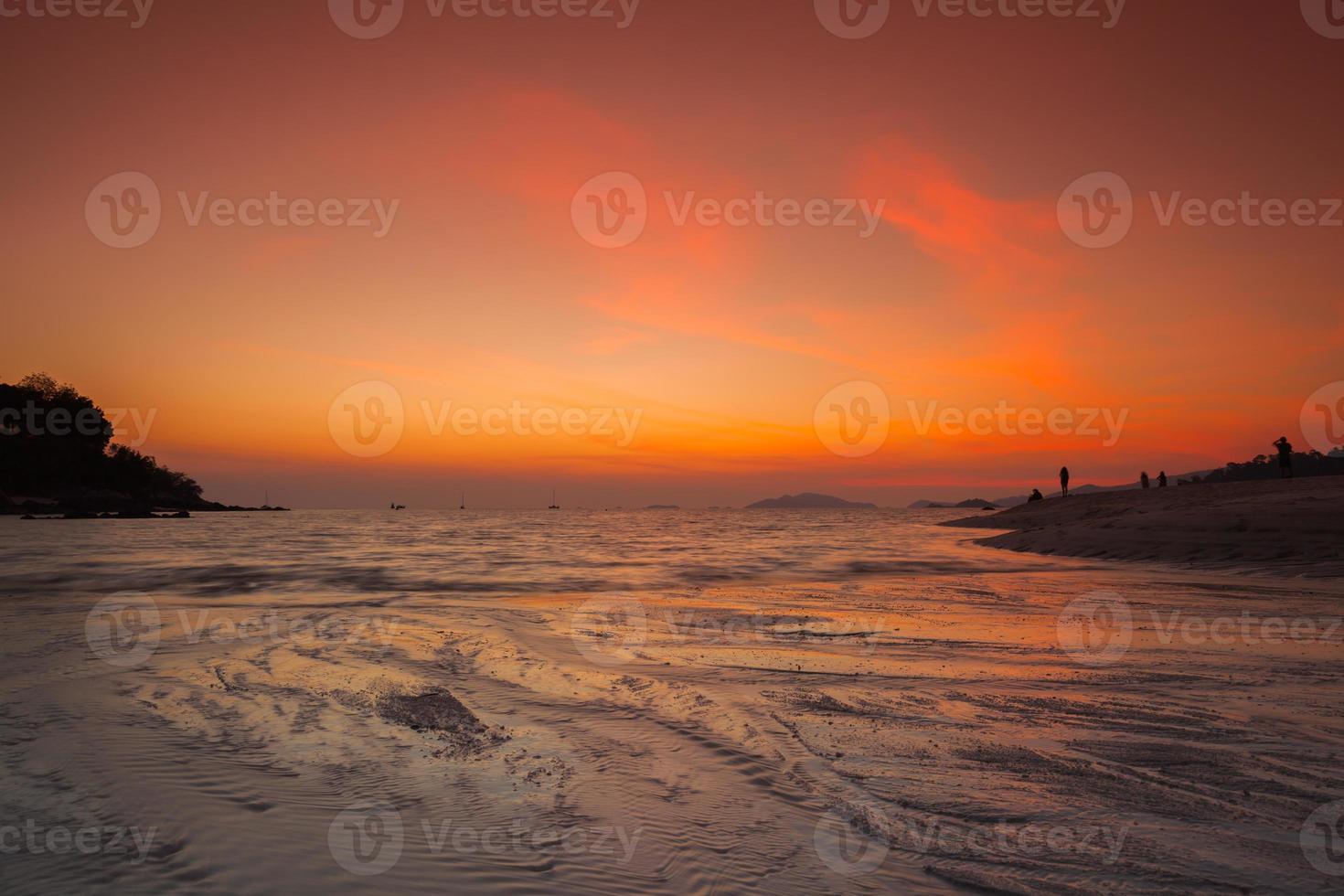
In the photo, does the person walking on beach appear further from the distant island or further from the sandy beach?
the distant island

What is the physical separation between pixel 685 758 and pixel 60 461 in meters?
159

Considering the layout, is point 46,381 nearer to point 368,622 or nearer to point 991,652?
point 368,622

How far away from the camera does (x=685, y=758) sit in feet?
20.0

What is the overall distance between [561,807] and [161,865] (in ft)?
7.76

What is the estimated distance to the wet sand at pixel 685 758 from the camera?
4.18 meters

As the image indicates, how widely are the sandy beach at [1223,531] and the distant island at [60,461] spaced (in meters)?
122

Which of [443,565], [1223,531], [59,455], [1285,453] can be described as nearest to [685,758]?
[1223,531]

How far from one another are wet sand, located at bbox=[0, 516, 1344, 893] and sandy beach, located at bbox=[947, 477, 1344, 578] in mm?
10809

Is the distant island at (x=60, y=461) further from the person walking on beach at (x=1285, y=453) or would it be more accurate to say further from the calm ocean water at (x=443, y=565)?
the person walking on beach at (x=1285, y=453)

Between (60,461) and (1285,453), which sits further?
(60,461)

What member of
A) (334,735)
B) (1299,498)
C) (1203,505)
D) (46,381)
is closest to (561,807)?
(334,735)

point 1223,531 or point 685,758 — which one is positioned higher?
point 1223,531

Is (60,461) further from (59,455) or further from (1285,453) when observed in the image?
(1285,453)

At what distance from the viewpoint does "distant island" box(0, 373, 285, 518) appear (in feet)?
357
